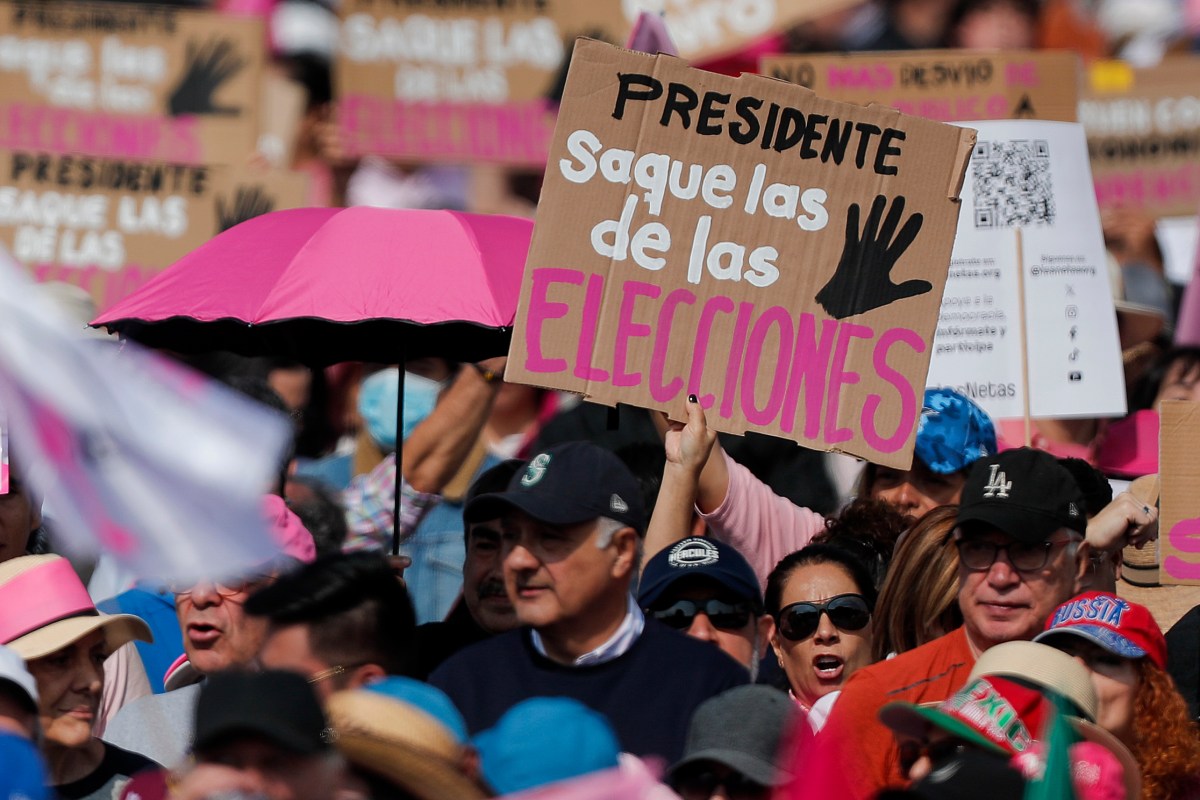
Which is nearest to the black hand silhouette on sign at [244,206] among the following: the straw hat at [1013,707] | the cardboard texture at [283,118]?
the cardboard texture at [283,118]

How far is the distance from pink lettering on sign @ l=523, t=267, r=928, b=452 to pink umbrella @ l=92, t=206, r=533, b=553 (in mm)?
334

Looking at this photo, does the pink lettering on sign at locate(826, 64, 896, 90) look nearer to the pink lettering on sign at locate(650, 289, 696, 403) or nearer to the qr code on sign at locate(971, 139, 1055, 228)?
the qr code on sign at locate(971, 139, 1055, 228)

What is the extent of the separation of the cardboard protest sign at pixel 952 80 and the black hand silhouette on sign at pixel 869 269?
2.13 meters

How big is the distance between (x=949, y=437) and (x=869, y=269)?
2.21 ft

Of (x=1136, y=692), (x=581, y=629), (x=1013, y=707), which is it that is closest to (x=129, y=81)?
(x=581, y=629)

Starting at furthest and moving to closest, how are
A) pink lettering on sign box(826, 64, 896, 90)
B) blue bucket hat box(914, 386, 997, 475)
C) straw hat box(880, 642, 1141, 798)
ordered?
1. pink lettering on sign box(826, 64, 896, 90)
2. blue bucket hat box(914, 386, 997, 475)
3. straw hat box(880, 642, 1141, 798)

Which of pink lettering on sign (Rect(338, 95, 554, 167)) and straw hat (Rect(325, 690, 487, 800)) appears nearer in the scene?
straw hat (Rect(325, 690, 487, 800))

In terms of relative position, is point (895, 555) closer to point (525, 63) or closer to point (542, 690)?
point (542, 690)

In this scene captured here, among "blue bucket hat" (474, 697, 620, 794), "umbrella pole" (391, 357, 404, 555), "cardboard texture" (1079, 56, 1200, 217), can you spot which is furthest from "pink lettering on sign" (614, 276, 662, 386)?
"cardboard texture" (1079, 56, 1200, 217)

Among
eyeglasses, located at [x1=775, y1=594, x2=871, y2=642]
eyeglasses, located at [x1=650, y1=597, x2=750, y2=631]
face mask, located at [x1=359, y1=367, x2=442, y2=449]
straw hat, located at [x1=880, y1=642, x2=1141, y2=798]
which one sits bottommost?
face mask, located at [x1=359, y1=367, x2=442, y2=449]

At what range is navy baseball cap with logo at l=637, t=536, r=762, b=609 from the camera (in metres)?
5.10

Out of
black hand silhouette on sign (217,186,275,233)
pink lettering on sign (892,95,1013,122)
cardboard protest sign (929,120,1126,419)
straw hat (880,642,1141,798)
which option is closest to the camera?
straw hat (880,642,1141,798)

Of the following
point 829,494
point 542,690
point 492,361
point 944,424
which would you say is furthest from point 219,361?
point 542,690

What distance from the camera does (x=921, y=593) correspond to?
5148 mm
